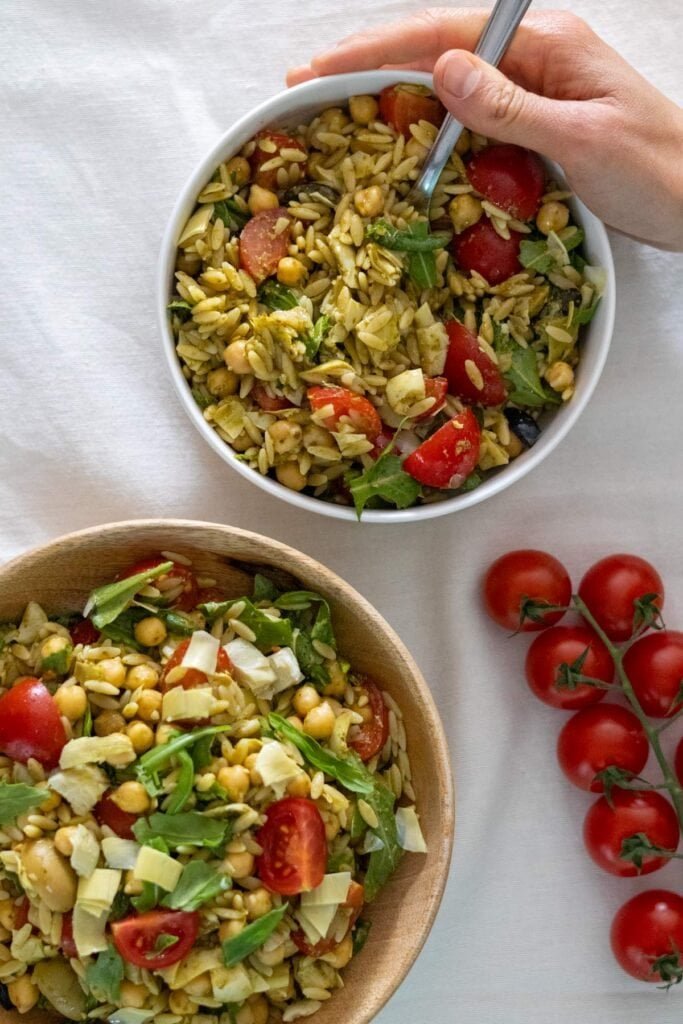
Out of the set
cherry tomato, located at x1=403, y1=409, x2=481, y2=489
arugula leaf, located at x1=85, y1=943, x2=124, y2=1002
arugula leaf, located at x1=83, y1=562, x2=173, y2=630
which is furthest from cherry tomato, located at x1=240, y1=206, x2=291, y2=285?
arugula leaf, located at x1=85, y1=943, x2=124, y2=1002

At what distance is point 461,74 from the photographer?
59.9 inches

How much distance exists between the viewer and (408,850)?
161 centimetres

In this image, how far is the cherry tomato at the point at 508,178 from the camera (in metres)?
1.63

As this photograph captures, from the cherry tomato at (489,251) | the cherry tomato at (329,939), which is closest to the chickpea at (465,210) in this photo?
the cherry tomato at (489,251)

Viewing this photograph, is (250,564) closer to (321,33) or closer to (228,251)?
(228,251)

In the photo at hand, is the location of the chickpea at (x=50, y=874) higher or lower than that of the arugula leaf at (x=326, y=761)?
lower

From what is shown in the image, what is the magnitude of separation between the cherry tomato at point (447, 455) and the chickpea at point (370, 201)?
0.34m

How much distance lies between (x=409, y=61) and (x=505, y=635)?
3.27 ft

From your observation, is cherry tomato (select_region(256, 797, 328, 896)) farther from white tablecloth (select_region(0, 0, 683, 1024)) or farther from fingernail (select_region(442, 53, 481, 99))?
fingernail (select_region(442, 53, 481, 99))

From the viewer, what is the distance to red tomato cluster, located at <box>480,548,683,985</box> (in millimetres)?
1810

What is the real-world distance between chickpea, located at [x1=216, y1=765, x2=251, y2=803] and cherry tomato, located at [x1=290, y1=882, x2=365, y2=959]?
222 mm

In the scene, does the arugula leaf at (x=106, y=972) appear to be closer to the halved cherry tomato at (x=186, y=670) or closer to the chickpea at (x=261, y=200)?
the halved cherry tomato at (x=186, y=670)

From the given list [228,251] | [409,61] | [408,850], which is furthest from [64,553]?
[409,61]

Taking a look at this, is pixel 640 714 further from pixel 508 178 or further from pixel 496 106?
pixel 496 106
